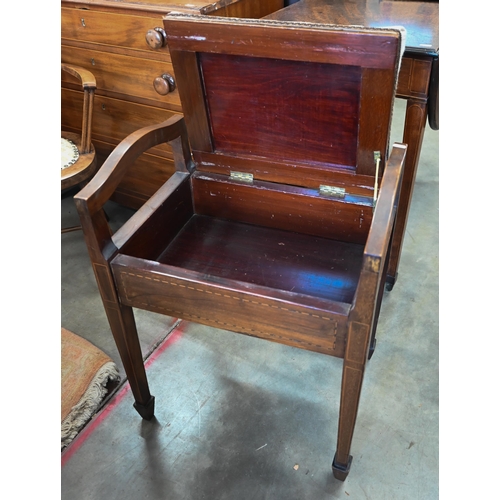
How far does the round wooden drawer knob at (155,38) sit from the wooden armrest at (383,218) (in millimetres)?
917

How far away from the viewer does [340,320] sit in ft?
3.26

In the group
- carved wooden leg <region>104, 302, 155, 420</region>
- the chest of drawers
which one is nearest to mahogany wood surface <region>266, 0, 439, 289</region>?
the chest of drawers

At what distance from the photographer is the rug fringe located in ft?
5.05

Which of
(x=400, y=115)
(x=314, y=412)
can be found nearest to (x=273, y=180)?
(x=314, y=412)

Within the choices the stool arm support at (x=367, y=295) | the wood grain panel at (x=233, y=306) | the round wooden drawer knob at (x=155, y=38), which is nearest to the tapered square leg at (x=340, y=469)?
the stool arm support at (x=367, y=295)

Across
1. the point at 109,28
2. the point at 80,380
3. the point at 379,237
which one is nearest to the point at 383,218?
the point at 379,237

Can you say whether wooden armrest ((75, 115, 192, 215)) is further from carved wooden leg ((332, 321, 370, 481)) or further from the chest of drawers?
carved wooden leg ((332, 321, 370, 481))

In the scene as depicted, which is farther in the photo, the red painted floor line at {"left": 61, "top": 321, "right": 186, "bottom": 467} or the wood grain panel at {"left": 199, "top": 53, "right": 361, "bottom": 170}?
the red painted floor line at {"left": 61, "top": 321, "right": 186, "bottom": 467}

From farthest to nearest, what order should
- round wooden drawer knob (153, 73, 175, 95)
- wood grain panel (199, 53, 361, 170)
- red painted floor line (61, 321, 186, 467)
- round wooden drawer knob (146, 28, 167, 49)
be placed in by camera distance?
round wooden drawer knob (153, 73, 175, 95) < round wooden drawer knob (146, 28, 167, 49) < red painted floor line (61, 321, 186, 467) < wood grain panel (199, 53, 361, 170)

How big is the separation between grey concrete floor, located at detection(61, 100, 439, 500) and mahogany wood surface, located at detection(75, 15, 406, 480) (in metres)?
0.11

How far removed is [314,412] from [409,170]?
33.6 inches

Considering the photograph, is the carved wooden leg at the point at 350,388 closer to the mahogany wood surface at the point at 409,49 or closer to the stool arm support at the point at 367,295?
the stool arm support at the point at 367,295

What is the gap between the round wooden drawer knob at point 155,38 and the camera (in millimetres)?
1610

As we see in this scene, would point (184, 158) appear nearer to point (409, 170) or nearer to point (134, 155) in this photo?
point (134, 155)
